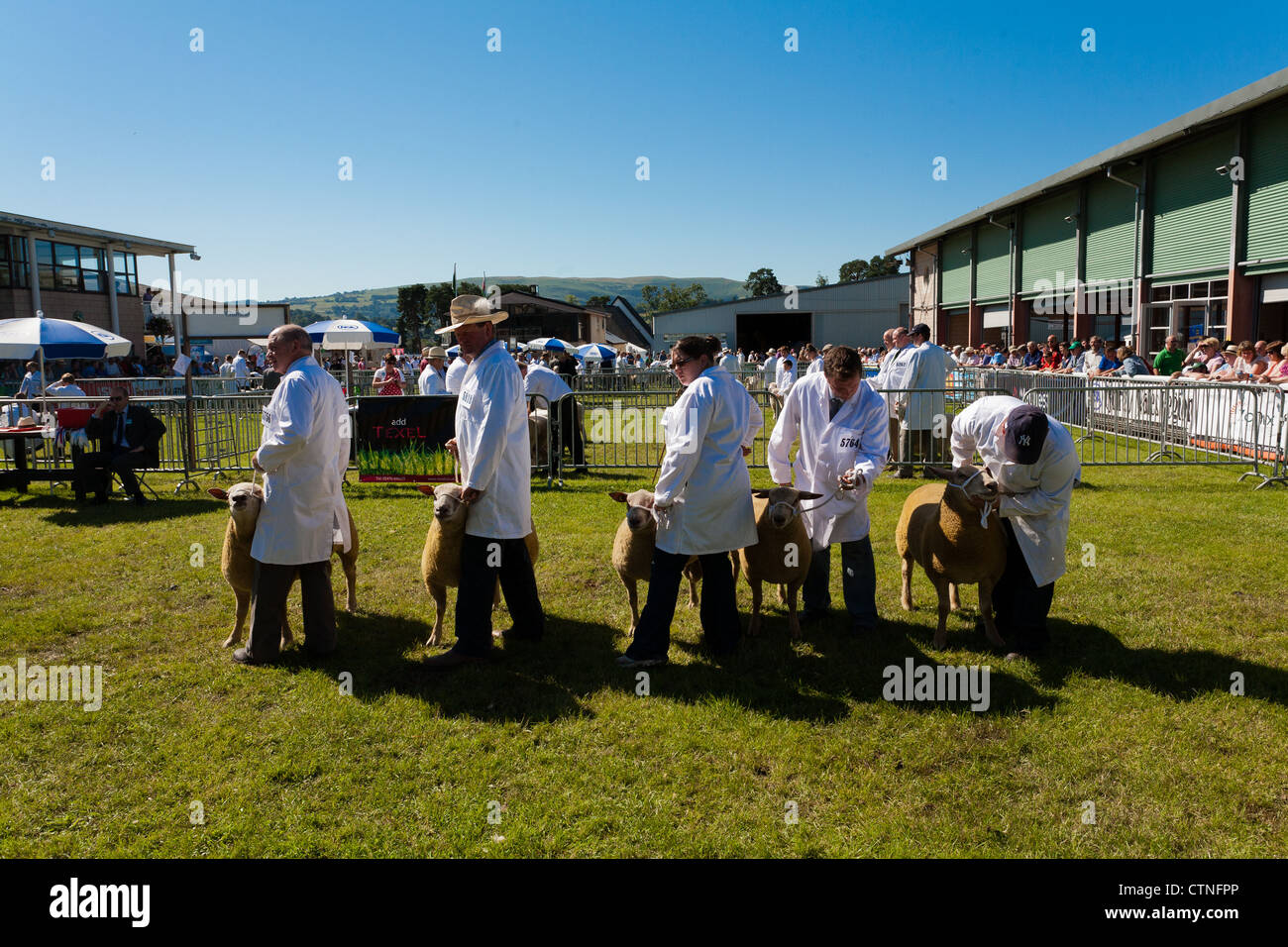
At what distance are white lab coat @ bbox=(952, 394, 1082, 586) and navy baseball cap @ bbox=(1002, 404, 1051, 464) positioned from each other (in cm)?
12

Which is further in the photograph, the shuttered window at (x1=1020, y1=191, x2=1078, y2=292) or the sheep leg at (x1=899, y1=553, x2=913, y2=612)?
the shuttered window at (x1=1020, y1=191, x2=1078, y2=292)

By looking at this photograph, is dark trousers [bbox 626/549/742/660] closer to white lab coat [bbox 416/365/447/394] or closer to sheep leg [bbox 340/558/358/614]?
sheep leg [bbox 340/558/358/614]

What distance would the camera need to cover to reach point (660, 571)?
18.0 ft

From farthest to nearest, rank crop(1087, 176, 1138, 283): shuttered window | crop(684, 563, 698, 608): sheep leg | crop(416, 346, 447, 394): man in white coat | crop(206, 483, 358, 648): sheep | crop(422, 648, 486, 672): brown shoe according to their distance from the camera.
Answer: crop(1087, 176, 1138, 283): shuttered window → crop(416, 346, 447, 394): man in white coat → crop(684, 563, 698, 608): sheep leg → crop(206, 483, 358, 648): sheep → crop(422, 648, 486, 672): brown shoe

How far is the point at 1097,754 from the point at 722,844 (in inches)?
81.1

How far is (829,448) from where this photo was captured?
6047 mm

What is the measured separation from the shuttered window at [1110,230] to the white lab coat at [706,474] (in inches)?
889

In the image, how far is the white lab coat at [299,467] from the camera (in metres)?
5.38

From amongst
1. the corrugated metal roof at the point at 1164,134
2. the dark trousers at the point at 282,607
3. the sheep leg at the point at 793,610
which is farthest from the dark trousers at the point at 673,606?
the corrugated metal roof at the point at 1164,134

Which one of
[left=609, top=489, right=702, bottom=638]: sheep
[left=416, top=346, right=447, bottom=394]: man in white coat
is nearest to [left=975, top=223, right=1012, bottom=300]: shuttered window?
A: [left=416, top=346, right=447, bottom=394]: man in white coat

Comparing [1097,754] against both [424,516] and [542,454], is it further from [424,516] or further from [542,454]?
[542,454]

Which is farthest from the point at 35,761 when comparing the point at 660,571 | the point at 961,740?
the point at 961,740

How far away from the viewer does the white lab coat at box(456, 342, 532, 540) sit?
5.32 m
